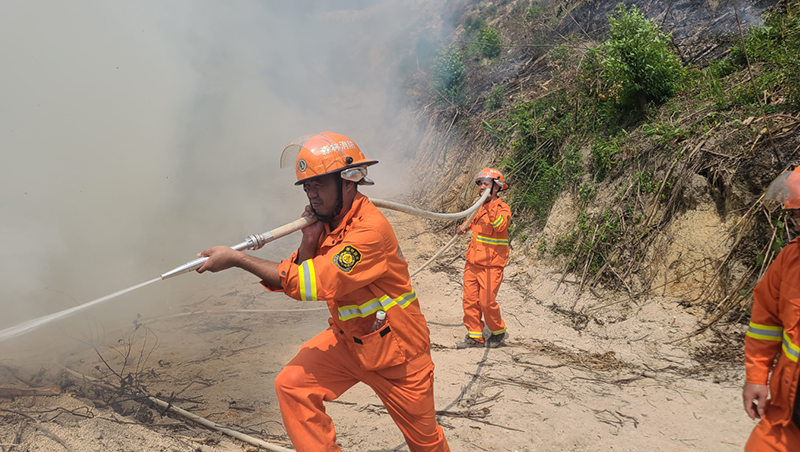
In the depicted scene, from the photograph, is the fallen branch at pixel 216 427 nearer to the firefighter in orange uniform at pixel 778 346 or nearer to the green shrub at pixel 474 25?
the firefighter in orange uniform at pixel 778 346

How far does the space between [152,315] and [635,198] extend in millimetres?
6507

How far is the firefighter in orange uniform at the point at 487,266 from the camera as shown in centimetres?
548

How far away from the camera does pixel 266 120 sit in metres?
13.6

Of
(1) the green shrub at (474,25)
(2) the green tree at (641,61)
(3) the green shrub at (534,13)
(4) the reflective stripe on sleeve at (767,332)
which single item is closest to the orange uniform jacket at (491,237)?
(2) the green tree at (641,61)

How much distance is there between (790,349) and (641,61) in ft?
19.0

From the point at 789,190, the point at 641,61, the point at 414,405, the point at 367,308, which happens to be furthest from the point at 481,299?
the point at 641,61

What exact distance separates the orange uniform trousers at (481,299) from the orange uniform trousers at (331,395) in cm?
290

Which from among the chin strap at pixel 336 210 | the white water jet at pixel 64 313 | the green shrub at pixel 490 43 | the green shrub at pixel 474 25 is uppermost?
the green shrub at pixel 474 25

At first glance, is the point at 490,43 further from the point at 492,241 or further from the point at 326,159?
the point at 326,159

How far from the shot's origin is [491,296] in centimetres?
544

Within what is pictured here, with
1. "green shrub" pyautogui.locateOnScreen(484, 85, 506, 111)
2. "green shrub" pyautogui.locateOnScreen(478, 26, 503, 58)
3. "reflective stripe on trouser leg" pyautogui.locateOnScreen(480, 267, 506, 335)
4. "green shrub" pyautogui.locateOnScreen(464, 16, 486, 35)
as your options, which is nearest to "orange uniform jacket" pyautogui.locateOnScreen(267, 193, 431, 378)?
"reflective stripe on trouser leg" pyautogui.locateOnScreen(480, 267, 506, 335)

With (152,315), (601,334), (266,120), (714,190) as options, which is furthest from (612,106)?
(266,120)

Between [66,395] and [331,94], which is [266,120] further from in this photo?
[66,395]

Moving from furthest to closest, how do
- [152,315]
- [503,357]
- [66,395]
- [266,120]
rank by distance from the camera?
[266,120], [152,315], [503,357], [66,395]
